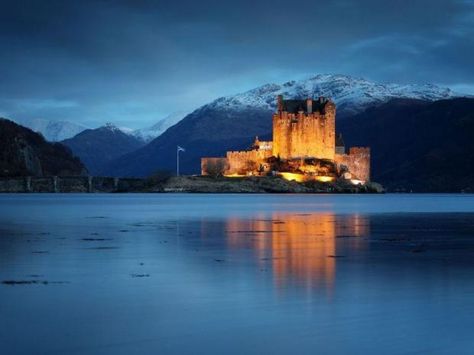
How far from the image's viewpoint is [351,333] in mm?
9531

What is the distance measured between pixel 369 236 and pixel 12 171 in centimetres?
14721

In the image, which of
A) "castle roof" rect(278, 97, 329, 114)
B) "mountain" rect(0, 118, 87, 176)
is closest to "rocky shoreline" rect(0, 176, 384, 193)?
"mountain" rect(0, 118, 87, 176)

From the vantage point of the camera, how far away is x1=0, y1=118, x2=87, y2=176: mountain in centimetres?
16500

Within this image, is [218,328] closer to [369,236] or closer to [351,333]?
[351,333]

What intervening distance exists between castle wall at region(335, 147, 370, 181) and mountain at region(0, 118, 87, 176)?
72.7 metres

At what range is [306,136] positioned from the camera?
131 metres

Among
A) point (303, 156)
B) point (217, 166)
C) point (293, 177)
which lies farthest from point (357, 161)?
point (217, 166)

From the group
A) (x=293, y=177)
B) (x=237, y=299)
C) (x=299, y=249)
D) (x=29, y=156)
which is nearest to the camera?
(x=237, y=299)

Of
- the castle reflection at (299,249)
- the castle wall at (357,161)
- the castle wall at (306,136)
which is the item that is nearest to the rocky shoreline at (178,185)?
the castle wall at (357,161)

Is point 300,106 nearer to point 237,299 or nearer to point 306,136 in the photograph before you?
point 306,136

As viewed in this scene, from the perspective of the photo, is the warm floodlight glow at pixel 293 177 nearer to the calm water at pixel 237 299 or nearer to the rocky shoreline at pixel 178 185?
the rocky shoreline at pixel 178 185

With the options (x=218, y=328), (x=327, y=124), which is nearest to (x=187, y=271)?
(x=218, y=328)

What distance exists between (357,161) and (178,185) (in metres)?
33.0

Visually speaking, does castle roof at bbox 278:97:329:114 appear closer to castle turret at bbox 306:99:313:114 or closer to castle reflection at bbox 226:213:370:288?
castle turret at bbox 306:99:313:114
